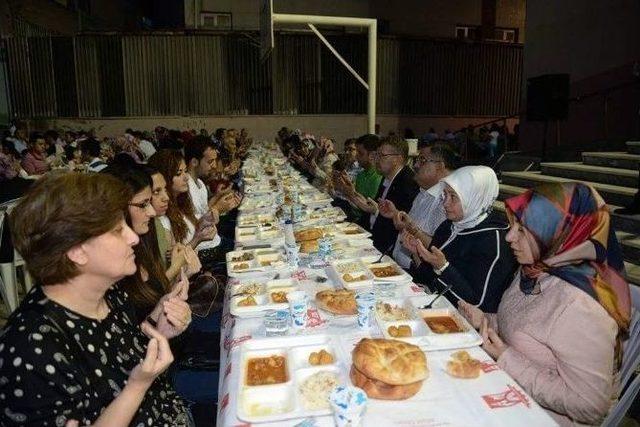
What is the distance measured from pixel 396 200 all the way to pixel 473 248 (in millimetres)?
1870

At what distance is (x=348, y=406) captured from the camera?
1.41 m

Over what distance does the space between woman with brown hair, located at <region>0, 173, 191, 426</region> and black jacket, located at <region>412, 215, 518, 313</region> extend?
6.17ft

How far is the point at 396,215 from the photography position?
12.7ft

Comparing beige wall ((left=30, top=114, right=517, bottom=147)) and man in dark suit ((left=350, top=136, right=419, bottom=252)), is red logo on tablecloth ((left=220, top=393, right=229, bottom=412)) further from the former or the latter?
beige wall ((left=30, top=114, right=517, bottom=147))

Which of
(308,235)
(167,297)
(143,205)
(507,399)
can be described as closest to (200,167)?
(308,235)

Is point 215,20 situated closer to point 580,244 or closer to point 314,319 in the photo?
point 314,319

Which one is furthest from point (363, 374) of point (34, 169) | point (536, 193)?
point (34, 169)

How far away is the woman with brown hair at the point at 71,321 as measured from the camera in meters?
1.34

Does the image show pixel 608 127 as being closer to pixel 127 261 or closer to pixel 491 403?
pixel 491 403

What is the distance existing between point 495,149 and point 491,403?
14256 mm

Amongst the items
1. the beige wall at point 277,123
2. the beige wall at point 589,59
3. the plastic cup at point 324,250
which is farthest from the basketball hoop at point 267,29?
the beige wall at point 277,123

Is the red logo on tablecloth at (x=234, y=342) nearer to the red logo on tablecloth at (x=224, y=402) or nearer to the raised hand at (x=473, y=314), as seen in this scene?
the red logo on tablecloth at (x=224, y=402)

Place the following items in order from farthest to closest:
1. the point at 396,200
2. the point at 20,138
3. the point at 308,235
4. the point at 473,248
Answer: the point at 20,138 < the point at 396,200 < the point at 308,235 < the point at 473,248

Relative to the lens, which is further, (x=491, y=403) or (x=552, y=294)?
(x=552, y=294)
